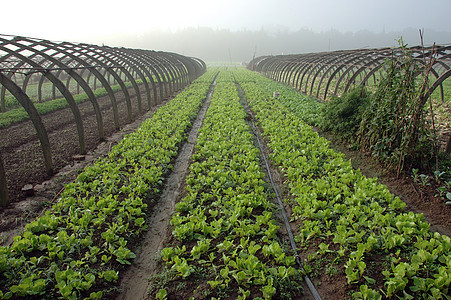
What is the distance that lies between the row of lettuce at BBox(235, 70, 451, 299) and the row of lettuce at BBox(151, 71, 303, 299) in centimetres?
54

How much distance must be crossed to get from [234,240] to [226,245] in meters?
0.42

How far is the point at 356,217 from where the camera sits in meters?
4.34

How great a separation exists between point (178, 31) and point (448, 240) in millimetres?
178772

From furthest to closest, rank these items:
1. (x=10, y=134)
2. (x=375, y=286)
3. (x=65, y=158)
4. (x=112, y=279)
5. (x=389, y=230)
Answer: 1. (x=10, y=134)
2. (x=65, y=158)
3. (x=389, y=230)
4. (x=112, y=279)
5. (x=375, y=286)

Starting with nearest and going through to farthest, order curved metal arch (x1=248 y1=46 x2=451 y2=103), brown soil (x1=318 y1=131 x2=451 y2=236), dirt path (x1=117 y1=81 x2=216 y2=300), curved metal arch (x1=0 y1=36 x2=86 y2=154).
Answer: dirt path (x1=117 y1=81 x2=216 y2=300)
brown soil (x1=318 y1=131 x2=451 y2=236)
curved metal arch (x1=0 y1=36 x2=86 y2=154)
curved metal arch (x1=248 y1=46 x2=451 y2=103)

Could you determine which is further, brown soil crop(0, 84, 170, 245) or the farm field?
brown soil crop(0, 84, 170, 245)

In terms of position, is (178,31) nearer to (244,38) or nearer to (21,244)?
(244,38)

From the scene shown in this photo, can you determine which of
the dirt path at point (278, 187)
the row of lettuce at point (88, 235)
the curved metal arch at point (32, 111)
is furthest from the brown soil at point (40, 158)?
the dirt path at point (278, 187)

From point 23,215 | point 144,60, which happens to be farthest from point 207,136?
point 144,60

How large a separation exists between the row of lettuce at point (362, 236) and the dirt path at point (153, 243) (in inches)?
86.7

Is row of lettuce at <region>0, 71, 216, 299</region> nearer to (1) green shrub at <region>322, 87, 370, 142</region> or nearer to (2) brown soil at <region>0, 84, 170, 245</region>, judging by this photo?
(2) brown soil at <region>0, 84, 170, 245</region>

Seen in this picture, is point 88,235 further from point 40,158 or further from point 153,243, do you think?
point 40,158

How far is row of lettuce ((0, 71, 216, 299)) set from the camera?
3223mm

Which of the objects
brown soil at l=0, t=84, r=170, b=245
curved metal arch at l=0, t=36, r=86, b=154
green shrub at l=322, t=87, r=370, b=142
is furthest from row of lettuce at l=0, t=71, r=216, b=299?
green shrub at l=322, t=87, r=370, b=142
